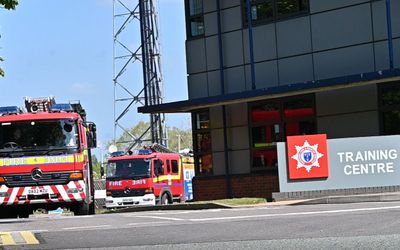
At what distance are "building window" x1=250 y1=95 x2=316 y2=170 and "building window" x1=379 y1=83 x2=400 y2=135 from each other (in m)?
2.47

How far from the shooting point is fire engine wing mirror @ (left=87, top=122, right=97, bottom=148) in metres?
21.4

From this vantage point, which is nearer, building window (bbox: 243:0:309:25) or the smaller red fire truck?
building window (bbox: 243:0:309:25)

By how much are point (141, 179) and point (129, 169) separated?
0.76 metres

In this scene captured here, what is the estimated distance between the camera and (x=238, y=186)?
27.2 m

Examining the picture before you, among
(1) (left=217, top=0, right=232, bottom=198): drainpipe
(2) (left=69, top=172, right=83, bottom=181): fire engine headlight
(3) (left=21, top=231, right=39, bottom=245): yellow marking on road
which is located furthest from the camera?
(1) (left=217, top=0, right=232, bottom=198): drainpipe

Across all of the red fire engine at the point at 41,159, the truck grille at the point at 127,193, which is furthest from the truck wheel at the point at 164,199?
the red fire engine at the point at 41,159

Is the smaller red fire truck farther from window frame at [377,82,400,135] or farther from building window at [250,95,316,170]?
window frame at [377,82,400,135]

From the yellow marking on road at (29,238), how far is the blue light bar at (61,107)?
766 centimetres

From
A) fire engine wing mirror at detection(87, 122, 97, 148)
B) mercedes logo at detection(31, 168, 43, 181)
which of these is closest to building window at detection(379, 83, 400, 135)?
fire engine wing mirror at detection(87, 122, 97, 148)

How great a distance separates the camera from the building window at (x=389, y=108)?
23.7 metres

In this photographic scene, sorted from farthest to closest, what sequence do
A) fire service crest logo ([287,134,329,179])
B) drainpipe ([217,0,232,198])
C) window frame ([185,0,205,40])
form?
window frame ([185,0,205,40]) → drainpipe ([217,0,232,198]) → fire service crest logo ([287,134,329,179])

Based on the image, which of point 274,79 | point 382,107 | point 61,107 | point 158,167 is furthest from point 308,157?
point 158,167

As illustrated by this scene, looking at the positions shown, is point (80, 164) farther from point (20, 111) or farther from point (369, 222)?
point (369, 222)

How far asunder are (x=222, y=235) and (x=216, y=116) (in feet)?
52.8
